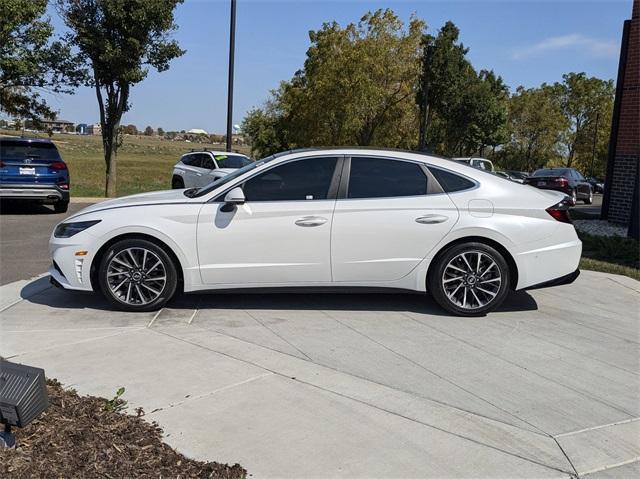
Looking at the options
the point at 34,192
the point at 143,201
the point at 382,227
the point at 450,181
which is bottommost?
the point at 34,192

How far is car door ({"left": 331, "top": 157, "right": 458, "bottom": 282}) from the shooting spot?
217 inches

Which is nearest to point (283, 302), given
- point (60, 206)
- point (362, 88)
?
point (60, 206)

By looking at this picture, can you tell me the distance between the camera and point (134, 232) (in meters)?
5.45

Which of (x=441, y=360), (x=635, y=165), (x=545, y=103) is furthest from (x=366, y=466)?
(x=545, y=103)

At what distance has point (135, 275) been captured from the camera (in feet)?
18.0

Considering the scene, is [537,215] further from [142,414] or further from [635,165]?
[635,165]

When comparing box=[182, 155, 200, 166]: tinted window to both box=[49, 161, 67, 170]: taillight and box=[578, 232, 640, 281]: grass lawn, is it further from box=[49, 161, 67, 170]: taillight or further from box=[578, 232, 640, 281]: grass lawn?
box=[578, 232, 640, 281]: grass lawn

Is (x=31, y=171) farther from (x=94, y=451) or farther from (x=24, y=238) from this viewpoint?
(x=94, y=451)

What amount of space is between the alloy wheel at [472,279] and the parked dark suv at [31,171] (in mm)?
9939

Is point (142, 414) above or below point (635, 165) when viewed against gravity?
below

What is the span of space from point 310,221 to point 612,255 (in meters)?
5.93

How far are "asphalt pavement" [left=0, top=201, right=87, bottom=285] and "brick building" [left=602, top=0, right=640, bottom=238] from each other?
10.6 meters

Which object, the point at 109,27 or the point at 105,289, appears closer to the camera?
the point at 105,289

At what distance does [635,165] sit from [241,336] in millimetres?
10401
